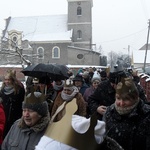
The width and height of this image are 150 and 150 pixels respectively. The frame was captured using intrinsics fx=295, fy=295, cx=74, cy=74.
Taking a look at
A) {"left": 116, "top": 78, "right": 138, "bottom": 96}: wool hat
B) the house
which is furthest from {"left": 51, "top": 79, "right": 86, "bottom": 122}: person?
the house

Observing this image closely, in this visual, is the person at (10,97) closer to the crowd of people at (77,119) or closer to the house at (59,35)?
the crowd of people at (77,119)

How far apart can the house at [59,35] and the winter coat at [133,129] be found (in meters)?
41.8

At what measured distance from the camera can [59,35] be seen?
5091 cm

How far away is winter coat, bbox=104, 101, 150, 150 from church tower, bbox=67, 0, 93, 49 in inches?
1972

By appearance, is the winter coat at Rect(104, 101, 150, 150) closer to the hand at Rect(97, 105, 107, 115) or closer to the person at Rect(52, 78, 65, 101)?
the hand at Rect(97, 105, 107, 115)

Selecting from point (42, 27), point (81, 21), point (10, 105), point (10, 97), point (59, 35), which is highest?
point (81, 21)

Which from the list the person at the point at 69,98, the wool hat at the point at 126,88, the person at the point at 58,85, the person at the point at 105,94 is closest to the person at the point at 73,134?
the wool hat at the point at 126,88

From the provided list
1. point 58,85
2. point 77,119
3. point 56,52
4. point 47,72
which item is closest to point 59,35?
point 56,52

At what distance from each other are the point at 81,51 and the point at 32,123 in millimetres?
43470

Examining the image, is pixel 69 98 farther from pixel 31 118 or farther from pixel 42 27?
pixel 42 27

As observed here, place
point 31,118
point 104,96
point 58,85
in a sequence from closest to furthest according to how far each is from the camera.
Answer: point 31,118
point 104,96
point 58,85

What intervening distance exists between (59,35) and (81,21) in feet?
16.5

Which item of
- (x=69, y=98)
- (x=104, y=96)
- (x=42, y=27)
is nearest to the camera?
(x=104, y=96)

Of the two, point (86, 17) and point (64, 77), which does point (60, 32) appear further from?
point (64, 77)
